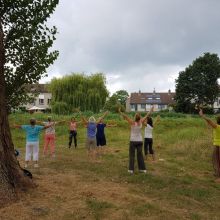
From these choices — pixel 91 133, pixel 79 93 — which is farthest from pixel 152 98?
pixel 91 133

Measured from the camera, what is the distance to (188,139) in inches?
955

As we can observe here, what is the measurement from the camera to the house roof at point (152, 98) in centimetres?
10925

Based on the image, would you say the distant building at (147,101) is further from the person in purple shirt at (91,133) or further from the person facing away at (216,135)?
the person facing away at (216,135)

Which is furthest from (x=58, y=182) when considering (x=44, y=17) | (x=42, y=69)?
(x=44, y=17)

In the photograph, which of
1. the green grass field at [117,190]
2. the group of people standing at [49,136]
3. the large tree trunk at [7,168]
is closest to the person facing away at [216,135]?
the green grass field at [117,190]

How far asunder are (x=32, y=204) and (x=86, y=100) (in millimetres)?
47687

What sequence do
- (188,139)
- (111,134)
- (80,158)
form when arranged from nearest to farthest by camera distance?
(80,158) < (188,139) < (111,134)

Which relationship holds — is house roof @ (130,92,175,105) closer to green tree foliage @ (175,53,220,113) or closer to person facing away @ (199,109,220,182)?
green tree foliage @ (175,53,220,113)

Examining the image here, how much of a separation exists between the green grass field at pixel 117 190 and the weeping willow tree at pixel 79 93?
125 feet

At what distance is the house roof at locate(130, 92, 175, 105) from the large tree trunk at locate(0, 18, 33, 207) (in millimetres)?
99550

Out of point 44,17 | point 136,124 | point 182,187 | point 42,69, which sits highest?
point 44,17

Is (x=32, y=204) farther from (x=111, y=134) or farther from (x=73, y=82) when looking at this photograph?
(x=73, y=82)

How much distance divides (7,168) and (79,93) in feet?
156

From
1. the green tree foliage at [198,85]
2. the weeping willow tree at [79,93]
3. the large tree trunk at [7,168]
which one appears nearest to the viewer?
the large tree trunk at [7,168]
